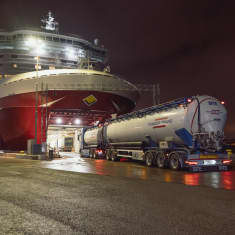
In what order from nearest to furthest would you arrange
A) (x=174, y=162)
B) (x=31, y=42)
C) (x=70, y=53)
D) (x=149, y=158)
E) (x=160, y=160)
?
1. (x=174, y=162)
2. (x=160, y=160)
3. (x=149, y=158)
4. (x=31, y=42)
5. (x=70, y=53)

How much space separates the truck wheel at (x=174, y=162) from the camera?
15125 mm

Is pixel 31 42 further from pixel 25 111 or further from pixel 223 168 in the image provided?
pixel 223 168

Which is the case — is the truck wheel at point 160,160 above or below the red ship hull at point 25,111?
below

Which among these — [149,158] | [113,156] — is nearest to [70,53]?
[113,156]

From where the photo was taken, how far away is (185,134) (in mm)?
14727

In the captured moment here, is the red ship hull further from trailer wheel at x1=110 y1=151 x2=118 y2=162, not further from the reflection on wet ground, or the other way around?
the reflection on wet ground

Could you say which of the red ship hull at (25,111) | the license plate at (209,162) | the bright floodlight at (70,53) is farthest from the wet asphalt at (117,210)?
the bright floodlight at (70,53)

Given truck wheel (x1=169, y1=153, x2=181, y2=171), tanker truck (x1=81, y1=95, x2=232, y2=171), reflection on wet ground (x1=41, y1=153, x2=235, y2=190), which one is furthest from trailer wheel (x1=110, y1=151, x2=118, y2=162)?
truck wheel (x1=169, y1=153, x2=181, y2=171)

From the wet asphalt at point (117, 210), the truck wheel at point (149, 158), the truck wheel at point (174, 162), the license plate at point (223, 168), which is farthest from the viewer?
the truck wheel at point (149, 158)

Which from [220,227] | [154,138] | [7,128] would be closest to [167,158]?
[154,138]

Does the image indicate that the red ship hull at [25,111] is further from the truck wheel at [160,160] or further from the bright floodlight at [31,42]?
the bright floodlight at [31,42]

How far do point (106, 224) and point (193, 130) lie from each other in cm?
1064

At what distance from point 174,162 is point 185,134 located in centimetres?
192

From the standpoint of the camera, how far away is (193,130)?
1453cm
